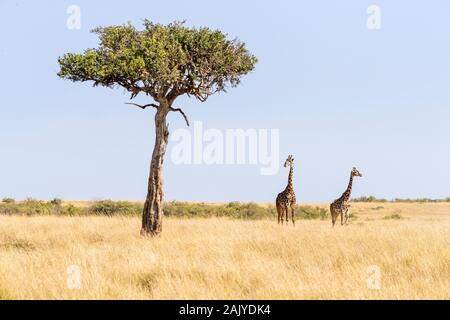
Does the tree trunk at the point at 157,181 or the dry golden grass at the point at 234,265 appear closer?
the dry golden grass at the point at 234,265

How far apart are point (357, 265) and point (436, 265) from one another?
185cm

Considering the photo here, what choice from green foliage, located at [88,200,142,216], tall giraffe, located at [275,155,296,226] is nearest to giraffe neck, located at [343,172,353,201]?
tall giraffe, located at [275,155,296,226]

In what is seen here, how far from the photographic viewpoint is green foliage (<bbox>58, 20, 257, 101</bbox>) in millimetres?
20641

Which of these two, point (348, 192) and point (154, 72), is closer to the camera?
point (154, 72)

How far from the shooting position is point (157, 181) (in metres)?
21.7

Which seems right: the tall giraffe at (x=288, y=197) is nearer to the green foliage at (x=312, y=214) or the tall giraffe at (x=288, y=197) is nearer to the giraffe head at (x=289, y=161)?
the giraffe head at (x=289, y=161)

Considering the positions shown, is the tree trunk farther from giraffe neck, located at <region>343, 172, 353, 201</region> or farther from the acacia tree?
giraffe neck, located at <region>343, 172, 353, 201</region>

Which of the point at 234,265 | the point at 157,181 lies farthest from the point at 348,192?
the point at 234,265

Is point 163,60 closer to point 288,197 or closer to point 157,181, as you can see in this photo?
point 157,181

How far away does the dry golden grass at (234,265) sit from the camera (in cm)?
1143

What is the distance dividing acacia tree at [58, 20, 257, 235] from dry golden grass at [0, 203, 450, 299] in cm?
254

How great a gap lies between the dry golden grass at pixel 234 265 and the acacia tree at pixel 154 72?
2.54 meters

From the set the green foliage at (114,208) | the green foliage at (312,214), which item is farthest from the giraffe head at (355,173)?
the green foliage at (114,208)

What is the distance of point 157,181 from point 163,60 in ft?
14.1
